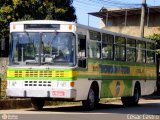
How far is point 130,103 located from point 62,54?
7.77 m

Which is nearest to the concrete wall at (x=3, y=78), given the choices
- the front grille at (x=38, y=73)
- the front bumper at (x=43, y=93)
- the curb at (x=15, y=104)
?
the curb at (x=15, y=104)

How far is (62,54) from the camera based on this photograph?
762 inches

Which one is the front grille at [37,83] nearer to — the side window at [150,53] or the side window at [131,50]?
the side window at [131,50]

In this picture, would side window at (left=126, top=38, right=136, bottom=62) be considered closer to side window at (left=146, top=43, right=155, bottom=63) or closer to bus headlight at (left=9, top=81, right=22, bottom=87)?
side window at (left=146, top=43, right=155, bottom=63)

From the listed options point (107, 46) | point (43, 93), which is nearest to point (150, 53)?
point (107, 46)

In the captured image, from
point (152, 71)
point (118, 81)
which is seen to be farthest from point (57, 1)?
point (118, 81)

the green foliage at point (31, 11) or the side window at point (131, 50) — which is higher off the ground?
the green foliage at point (31, 11)

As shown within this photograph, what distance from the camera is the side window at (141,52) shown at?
26.5 meters

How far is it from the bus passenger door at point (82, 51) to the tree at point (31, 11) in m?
16.3

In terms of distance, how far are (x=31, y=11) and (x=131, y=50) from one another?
42.6 ft

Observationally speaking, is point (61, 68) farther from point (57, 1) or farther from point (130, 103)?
point (57, 1)

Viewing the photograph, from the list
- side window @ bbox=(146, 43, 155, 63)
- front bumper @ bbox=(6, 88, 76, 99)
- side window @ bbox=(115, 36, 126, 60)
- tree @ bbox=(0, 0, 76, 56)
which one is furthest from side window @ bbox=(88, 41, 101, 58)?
tree @ bbox=(0, 0, 76, 56)

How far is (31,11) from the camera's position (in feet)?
121

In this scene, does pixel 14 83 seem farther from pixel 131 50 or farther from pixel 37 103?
pixel 131 50
